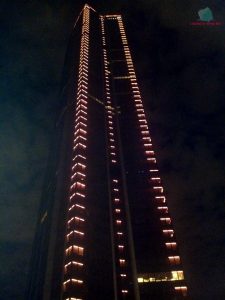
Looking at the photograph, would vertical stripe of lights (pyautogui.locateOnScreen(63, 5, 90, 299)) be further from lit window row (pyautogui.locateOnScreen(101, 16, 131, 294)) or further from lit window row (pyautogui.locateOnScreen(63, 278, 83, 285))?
lit window row (pyautogui.locateOnScreen(101, 16, 131, 294))

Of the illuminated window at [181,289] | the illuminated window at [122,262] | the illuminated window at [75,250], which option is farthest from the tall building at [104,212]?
the illuminated window at [75,250]

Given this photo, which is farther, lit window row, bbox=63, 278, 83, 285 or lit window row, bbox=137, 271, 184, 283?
lit window row, bbox=137, 271, 184, 283

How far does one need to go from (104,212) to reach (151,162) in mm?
35578

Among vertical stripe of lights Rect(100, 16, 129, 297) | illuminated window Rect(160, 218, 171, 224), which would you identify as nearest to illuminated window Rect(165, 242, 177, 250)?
illuminated window Rect(160, 218, 171, 224)

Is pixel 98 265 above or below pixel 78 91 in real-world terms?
below

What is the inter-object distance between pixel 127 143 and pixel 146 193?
28799mm

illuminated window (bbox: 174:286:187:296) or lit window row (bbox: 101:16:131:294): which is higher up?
lit window row (bbox: 101:16:131:294)

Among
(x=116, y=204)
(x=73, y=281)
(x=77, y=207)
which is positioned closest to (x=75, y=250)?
(x=73, y=281)

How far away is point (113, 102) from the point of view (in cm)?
15288

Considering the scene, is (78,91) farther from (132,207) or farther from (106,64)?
(132,207)

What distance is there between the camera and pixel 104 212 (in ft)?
298

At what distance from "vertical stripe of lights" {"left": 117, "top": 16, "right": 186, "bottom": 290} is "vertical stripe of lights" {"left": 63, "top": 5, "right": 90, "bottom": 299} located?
26109 mm

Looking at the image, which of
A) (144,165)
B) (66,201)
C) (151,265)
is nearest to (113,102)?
(144,165)

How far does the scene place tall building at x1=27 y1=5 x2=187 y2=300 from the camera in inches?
3017
